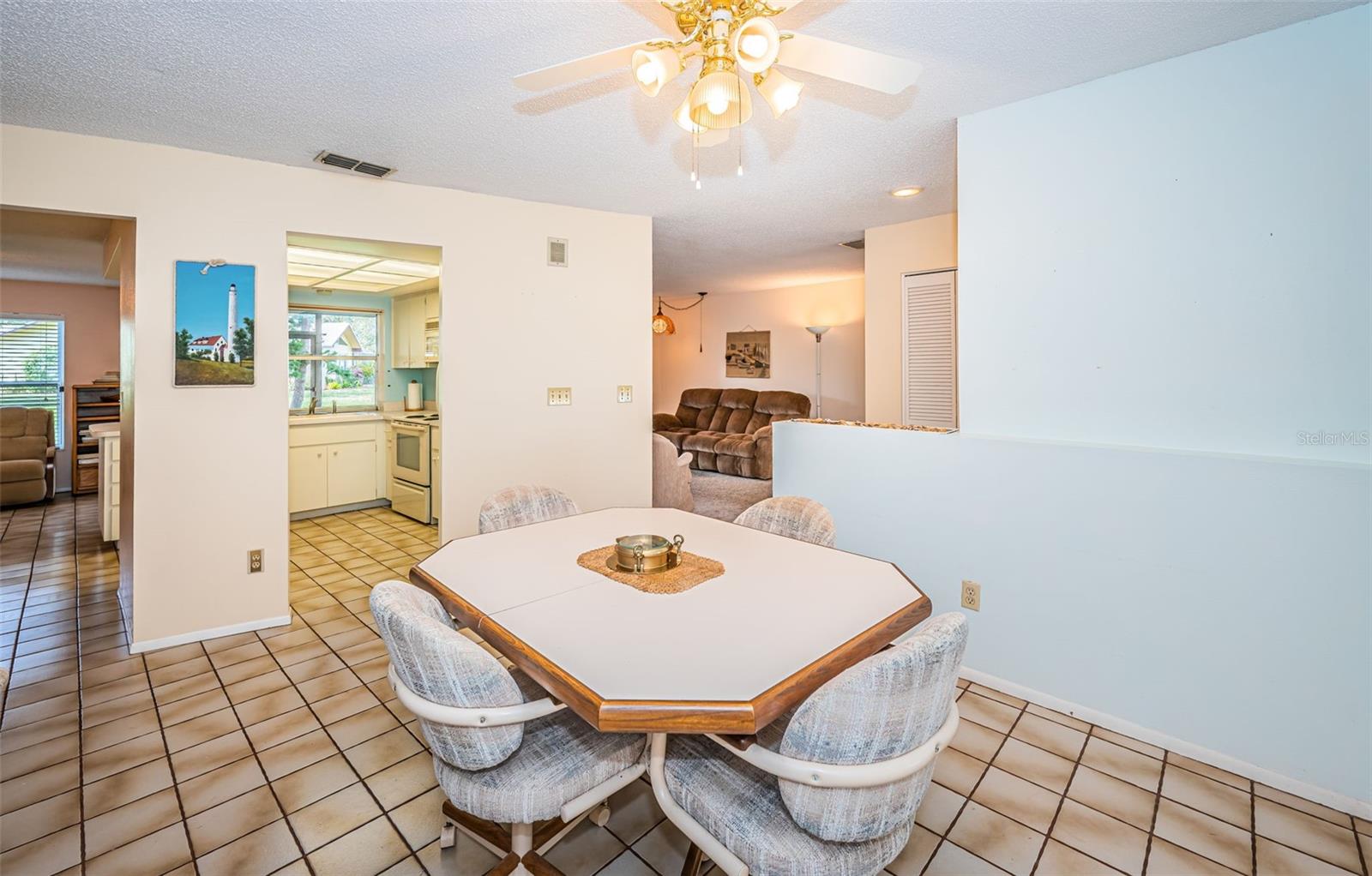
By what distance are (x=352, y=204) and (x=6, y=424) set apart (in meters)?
4.98

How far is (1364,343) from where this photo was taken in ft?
5.95

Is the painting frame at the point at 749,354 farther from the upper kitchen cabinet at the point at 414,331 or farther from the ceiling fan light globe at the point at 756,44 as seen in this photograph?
the ceiling fan light globe at the point at 756,44

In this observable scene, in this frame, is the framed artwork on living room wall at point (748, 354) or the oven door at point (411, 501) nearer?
the oven door at point (411, 501)

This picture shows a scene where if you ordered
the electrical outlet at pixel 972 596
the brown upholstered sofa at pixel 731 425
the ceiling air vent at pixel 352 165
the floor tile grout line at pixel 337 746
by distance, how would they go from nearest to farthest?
the floor tile grout line at pixel 337 746 → the electrical outlet at pixel 972 596 → the ceiling air vent at pixel 352 165 → the brown upholstered sofa at pixel 731 425

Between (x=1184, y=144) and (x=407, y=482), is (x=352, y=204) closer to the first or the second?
(x=407, y=482)

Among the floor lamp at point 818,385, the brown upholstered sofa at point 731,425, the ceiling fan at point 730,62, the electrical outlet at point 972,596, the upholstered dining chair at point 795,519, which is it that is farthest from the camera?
the floor lamp at point 818,385

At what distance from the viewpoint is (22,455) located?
5512mm

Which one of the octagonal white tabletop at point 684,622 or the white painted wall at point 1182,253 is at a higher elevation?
the white painted wall at point 1182,253

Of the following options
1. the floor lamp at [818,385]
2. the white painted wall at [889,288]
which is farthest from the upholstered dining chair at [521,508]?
the floor lamp at [818,385]

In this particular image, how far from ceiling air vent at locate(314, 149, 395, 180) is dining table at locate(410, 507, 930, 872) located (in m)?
2.04

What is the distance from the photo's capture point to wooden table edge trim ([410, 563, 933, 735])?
3.56ft

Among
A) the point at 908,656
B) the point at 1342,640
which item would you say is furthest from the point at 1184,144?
the point at 908,656

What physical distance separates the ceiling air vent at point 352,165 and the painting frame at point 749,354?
17.9ft

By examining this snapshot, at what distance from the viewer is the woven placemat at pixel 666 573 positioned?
1683 mm
